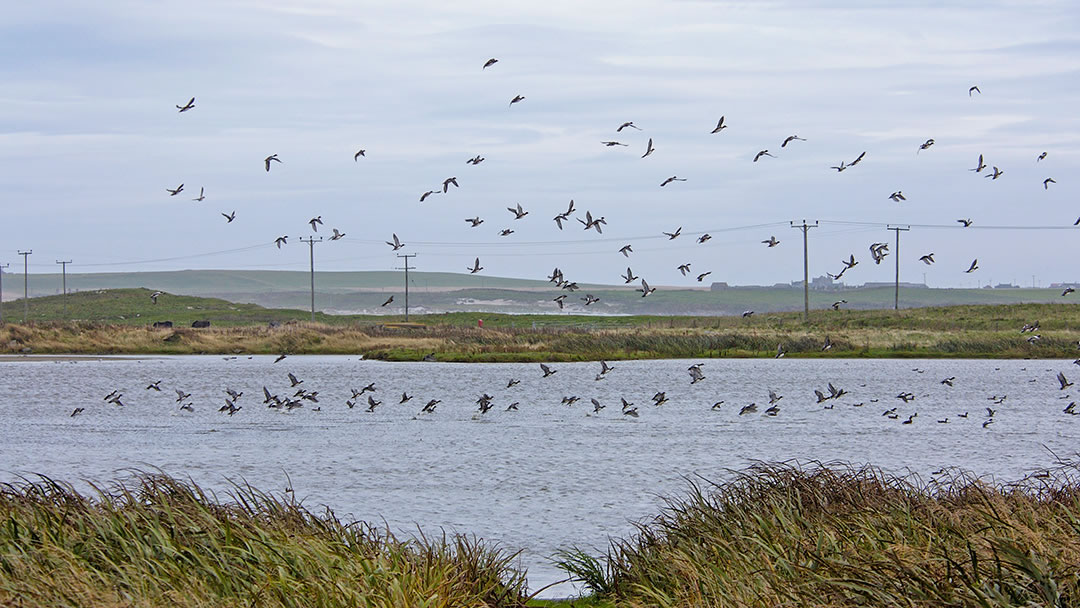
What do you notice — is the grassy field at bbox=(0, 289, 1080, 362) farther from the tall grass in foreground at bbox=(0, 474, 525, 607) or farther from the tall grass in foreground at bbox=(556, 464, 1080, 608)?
the tall grass in foreground at bbox=(0, 474, 525, 607)

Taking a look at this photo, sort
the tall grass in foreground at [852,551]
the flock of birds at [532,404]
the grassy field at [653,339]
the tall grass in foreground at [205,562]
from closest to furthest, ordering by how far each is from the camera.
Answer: the tall grass in foreground at [852,551], the tall grass in foreground at [205,562], the flock of birds at [532,404], the grassy field at [653,339]

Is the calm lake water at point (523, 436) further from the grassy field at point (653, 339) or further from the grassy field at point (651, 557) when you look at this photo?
the grassy field at point (653, 339)

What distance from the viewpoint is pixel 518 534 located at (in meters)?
21.3

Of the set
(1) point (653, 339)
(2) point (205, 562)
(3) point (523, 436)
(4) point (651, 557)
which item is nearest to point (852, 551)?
(4) point (651, 557)

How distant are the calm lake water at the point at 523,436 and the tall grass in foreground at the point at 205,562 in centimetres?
390

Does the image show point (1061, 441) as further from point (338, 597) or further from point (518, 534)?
point (338, 597)

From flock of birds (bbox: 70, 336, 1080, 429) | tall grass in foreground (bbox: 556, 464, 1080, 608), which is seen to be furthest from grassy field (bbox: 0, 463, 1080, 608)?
flock of birds (bbox: 70, 336, 1080, 429)

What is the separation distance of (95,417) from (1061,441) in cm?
3234

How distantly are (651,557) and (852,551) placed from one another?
305cm

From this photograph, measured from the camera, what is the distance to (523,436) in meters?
38.1

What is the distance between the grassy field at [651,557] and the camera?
34.4ft

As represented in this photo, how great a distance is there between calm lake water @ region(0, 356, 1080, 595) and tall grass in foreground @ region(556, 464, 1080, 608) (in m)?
3.33

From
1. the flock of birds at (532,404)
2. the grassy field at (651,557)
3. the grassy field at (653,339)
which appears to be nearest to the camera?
the grassy field at (651,557)

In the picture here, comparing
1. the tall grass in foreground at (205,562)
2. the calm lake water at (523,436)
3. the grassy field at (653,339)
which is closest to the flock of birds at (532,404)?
the calm lake water at (523,436)
